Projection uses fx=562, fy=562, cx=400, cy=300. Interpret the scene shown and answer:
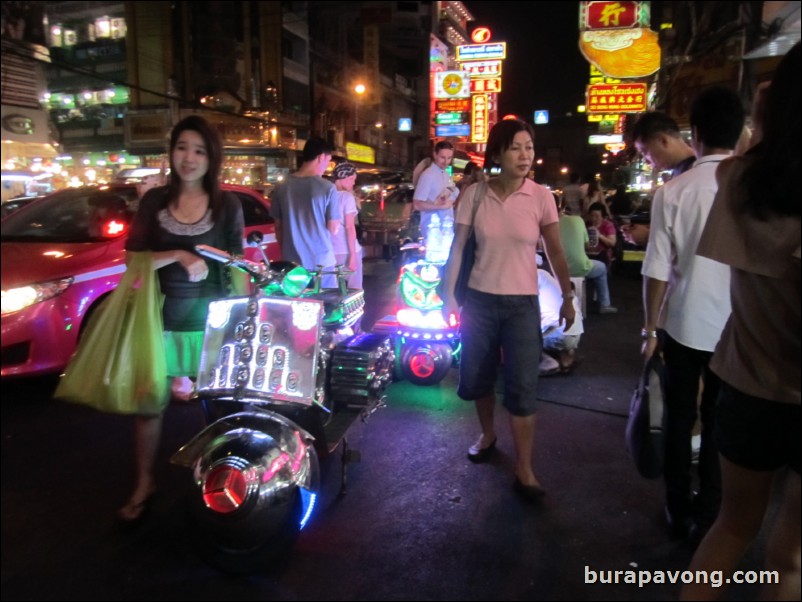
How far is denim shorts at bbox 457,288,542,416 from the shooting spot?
309 cm

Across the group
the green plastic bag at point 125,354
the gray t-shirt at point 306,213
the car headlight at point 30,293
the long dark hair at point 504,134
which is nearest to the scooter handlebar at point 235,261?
the green plastic bag at point 125,354

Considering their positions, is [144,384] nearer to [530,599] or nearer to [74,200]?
[530,599]

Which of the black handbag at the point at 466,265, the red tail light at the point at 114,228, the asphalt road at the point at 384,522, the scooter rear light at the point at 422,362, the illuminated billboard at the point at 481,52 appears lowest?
the asphalt road at the point at 384,522

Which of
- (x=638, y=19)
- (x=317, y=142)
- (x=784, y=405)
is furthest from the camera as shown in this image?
(x=638, y=19)

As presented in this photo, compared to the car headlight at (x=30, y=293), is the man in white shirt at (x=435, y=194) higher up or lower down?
higher up

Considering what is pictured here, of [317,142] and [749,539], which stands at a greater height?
[317,142]

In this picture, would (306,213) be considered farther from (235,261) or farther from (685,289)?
(685,289)

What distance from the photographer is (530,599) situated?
7.57 feet

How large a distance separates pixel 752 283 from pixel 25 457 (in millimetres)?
4044

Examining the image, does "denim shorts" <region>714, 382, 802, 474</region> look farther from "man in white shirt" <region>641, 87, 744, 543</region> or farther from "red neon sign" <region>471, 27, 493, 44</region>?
"red neon sign" <region>471, 27, 493, 44</region>

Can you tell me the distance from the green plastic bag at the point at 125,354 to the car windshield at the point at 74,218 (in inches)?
106

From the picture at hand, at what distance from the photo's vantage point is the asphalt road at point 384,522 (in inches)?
94.1

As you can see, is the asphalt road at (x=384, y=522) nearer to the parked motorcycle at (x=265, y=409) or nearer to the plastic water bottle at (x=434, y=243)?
the parked motorcycle at (x=265, y=409)

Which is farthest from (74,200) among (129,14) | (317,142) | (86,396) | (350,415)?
(129,14)
